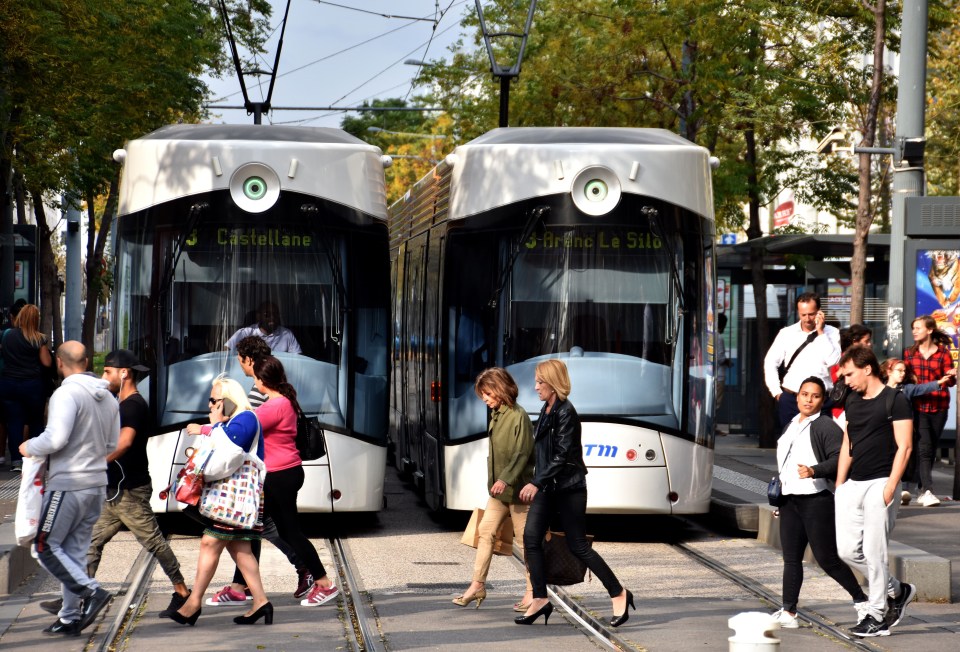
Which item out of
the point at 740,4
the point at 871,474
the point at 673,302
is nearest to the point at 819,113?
the point at 740,4

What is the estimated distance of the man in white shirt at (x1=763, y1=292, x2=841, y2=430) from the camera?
494 inches

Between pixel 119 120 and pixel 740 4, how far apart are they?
8.23 meters

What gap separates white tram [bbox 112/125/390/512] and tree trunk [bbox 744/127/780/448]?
29.9ft

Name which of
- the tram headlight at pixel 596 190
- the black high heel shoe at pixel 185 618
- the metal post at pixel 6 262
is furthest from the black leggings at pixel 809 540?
the metal post at pixel 6 262

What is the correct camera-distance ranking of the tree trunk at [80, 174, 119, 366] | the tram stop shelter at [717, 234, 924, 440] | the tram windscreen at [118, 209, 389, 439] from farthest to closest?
the tree trunk at [80, 174, 119, 366]
the tram stop shelter at [717, 234, 924, 440]
the tram windscreen at [118, 209, 389, 439]

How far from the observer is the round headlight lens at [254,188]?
1162cm

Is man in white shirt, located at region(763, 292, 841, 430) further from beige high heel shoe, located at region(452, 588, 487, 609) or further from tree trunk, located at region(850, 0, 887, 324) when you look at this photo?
beige high heel shoe, located at region(452, 588, 487, 609)

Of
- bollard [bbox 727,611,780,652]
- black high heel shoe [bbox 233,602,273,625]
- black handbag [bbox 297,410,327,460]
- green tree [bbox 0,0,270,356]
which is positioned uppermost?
green tree [bbox 0,0,270,356]

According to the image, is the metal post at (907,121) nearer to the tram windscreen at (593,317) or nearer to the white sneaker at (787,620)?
the tram windscreen at (593,317)

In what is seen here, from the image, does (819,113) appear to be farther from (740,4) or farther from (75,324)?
(75,324)

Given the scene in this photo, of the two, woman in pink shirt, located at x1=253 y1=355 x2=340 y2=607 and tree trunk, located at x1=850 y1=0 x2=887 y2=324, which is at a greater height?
tree trunk, located at x1=850 y1=0 x2=887 y2=324

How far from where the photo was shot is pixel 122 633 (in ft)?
26.2

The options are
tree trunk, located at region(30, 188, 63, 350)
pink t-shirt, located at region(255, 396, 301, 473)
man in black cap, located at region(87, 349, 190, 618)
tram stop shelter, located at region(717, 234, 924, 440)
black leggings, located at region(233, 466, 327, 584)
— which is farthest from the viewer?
tree trunk, located at region(30, 188, 63, 350)

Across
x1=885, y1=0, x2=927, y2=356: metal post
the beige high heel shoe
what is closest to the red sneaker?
the beige high heel shoe
